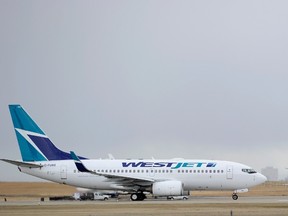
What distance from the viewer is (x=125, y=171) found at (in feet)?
208

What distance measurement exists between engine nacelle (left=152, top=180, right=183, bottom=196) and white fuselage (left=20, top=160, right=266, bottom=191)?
1628mm

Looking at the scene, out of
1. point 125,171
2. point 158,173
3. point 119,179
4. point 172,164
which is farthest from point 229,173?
point 119,179

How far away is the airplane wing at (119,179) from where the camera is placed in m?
60.5

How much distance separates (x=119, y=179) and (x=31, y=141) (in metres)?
10.4


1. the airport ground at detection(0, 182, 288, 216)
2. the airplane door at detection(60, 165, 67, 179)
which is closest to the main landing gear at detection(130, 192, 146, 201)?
the airport ground at detection(0, 182, 288, 216)

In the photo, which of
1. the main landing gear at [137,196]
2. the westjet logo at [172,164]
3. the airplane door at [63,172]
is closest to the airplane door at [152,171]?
the westjet logo at [172,164]

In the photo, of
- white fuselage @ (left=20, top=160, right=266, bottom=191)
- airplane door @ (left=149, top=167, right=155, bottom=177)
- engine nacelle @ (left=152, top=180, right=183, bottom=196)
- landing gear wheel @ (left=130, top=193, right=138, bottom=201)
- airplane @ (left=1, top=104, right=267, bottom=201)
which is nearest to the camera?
engine nacelle @ (left=152, top=180, right=183, bottom=196)

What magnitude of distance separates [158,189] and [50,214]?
72.0 feet

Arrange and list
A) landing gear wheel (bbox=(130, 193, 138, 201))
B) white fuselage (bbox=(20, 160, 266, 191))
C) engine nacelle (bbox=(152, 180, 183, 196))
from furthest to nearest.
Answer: white fuselage (bbox=(20, 160, 266, 191))
landing gear wheel (bbox=(130, 193, 138, 201))
engine nacelle (bbox=(152, 180, 183, 196))

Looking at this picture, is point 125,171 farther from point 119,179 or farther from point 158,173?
point 158,173

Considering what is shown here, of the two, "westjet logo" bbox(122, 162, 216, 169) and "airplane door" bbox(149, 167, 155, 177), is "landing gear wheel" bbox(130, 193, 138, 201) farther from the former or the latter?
"westjet logo" bbox(122, 162, 216, 169)

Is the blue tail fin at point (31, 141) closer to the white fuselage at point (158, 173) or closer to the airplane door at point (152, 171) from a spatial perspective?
the white fuselage at point (158, 173)

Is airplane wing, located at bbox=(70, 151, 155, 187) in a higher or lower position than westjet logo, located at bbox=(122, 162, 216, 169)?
lower

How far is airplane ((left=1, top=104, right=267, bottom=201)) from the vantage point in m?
61.9
